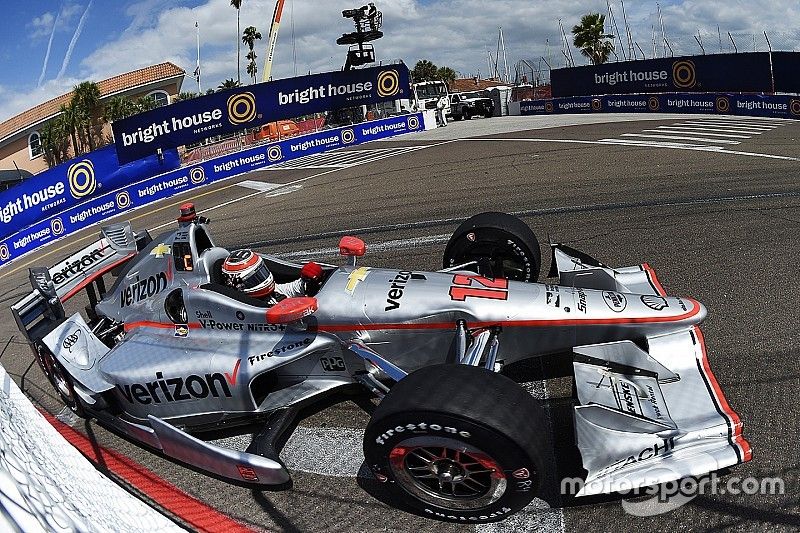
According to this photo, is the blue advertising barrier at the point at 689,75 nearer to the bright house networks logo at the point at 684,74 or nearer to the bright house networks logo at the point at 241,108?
the bright house networks logo at the point at 684,74

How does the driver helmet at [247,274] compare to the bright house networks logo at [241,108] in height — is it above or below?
below

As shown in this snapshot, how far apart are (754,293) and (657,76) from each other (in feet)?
80.9

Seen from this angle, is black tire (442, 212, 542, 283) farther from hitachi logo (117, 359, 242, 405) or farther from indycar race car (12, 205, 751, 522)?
hitachi logo (117, 359, 242, 405)

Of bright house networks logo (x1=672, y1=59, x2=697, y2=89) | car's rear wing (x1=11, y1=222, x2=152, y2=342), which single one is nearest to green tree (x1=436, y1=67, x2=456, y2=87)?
bright house networks logo (x1=672, y1=59, x2=697, y2=89)

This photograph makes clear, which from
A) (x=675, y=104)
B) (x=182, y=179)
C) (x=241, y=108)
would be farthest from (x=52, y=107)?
(x=675, y=104)

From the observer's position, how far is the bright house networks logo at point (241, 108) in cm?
2155

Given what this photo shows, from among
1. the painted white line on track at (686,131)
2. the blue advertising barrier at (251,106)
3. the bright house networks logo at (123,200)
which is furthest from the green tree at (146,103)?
the painted white line on track at (686,131)

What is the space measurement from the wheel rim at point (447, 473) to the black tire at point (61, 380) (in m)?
3.15

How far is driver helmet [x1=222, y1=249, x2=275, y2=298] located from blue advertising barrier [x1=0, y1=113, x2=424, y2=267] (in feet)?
44.4

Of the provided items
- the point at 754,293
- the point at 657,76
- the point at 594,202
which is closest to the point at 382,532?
the point at 754,293

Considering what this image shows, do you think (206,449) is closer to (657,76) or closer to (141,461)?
(141,461)

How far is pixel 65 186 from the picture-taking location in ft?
57.5

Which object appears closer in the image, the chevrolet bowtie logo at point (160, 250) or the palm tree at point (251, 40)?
the chevrolet bowtie logo at point (160, 250)

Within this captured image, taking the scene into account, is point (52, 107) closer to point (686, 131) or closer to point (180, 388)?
point (686, 131)
